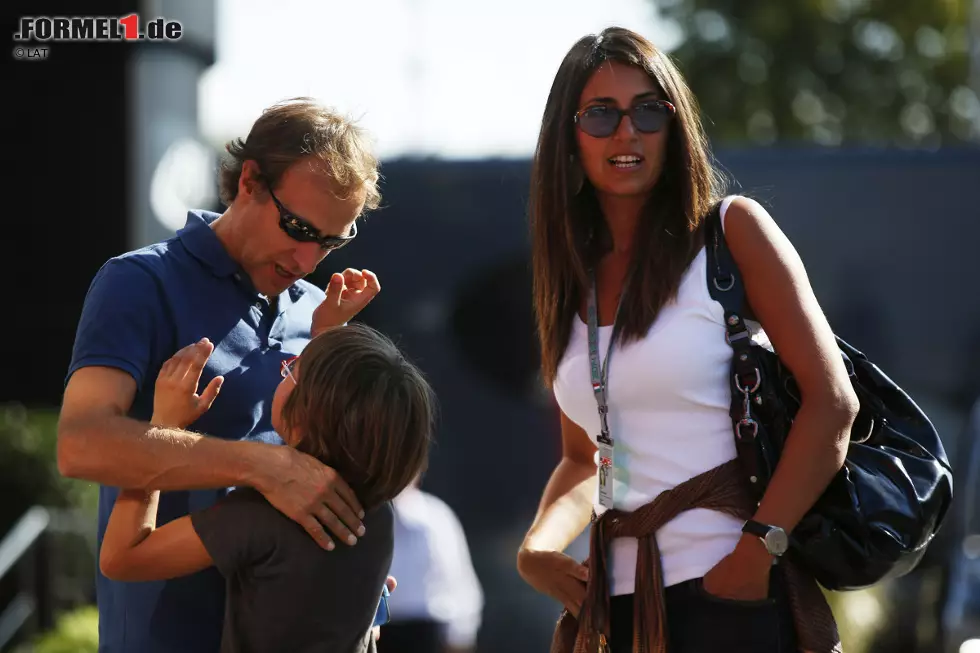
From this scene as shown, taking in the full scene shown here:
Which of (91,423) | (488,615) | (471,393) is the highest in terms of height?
(91,423)

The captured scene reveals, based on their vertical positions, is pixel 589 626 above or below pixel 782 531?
below

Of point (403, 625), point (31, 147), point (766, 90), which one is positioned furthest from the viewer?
point (766, 90)

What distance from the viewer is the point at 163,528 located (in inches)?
76.0

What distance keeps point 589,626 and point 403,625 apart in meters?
2.94

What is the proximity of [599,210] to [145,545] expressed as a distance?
1.04 meters

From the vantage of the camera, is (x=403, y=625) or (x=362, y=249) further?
(x=362, y=249)

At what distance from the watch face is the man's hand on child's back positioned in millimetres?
648

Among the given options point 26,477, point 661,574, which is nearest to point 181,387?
point 661,574

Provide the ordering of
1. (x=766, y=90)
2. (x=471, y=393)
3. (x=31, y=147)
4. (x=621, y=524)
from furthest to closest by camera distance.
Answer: (x=766, y=90) → (x=471, y=393) → (x=31, y=147) → (x=621, y=524)

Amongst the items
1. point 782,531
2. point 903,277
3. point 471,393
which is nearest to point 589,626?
point 782,531

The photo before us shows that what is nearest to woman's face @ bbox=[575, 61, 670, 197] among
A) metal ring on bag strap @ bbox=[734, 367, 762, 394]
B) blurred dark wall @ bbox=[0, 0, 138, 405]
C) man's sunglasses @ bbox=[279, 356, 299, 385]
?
metal ring on bag strap @ bbox=[734, 367, 762, 394]

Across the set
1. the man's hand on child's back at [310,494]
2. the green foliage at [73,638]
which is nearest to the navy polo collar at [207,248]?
the man's hand on child's back at [310,494]

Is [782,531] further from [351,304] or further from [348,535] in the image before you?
[351,304]

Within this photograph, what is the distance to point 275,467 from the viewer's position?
1927mm
